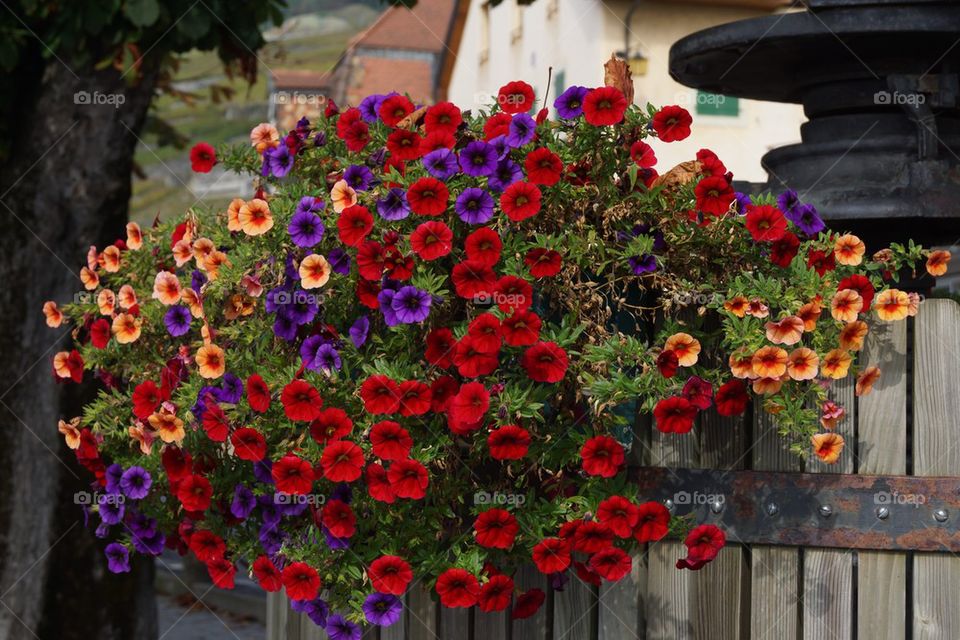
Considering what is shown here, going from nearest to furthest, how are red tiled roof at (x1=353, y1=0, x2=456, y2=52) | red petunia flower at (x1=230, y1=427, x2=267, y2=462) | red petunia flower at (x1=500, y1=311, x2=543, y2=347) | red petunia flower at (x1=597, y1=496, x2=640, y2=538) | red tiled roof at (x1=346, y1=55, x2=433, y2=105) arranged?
red petunia flower at (x1=500, y1=311, x2=543, y2=347) → red petunia flower at (x1=597, y1=496, x2=640, y2=538) → red petunia flower at (x1=230, y1=427, x2=267, y2=462) → red tiled roof at (x1=346, y1=55, x2=433, y2=105) → red tiled roof at (x1=353, y1=0, x2=456, y2=52)

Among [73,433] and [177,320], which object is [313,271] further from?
[73,433]

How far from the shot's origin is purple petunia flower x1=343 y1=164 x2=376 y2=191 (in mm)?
3359

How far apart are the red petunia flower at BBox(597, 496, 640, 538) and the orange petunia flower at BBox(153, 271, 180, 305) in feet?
4.41

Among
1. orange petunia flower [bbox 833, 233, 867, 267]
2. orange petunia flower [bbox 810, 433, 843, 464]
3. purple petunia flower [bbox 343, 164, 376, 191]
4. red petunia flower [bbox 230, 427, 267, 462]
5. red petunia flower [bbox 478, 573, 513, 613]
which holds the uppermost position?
purple petunia flower [bbox 343, 164, 376, 191]

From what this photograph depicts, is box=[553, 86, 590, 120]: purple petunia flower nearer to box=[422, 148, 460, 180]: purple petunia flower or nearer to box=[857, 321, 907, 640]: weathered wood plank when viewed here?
box=[422, 148, 460, 180]: purple petunia flower

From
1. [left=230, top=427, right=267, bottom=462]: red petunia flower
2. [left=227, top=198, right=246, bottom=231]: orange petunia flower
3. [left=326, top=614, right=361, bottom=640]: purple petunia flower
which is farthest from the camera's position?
[left=227, top=198, right=246, bottom=231]: orange petunia flower

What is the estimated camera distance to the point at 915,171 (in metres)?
3.82

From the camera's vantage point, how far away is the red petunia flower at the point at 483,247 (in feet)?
10.2

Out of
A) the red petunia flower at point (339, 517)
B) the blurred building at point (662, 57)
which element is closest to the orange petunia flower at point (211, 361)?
the red petunia flower at point (339, 517)

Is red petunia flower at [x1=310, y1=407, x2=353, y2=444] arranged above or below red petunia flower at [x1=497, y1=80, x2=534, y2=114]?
below

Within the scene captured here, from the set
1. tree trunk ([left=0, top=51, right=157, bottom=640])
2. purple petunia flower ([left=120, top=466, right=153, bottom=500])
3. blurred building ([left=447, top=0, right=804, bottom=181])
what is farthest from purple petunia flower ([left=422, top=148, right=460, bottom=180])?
blurred building ([left=447, top=0, right=804, bottom=181])

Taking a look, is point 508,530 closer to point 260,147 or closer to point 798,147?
point 260,147

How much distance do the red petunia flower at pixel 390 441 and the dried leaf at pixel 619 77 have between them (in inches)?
39.8

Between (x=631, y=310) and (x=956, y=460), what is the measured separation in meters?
0.91
